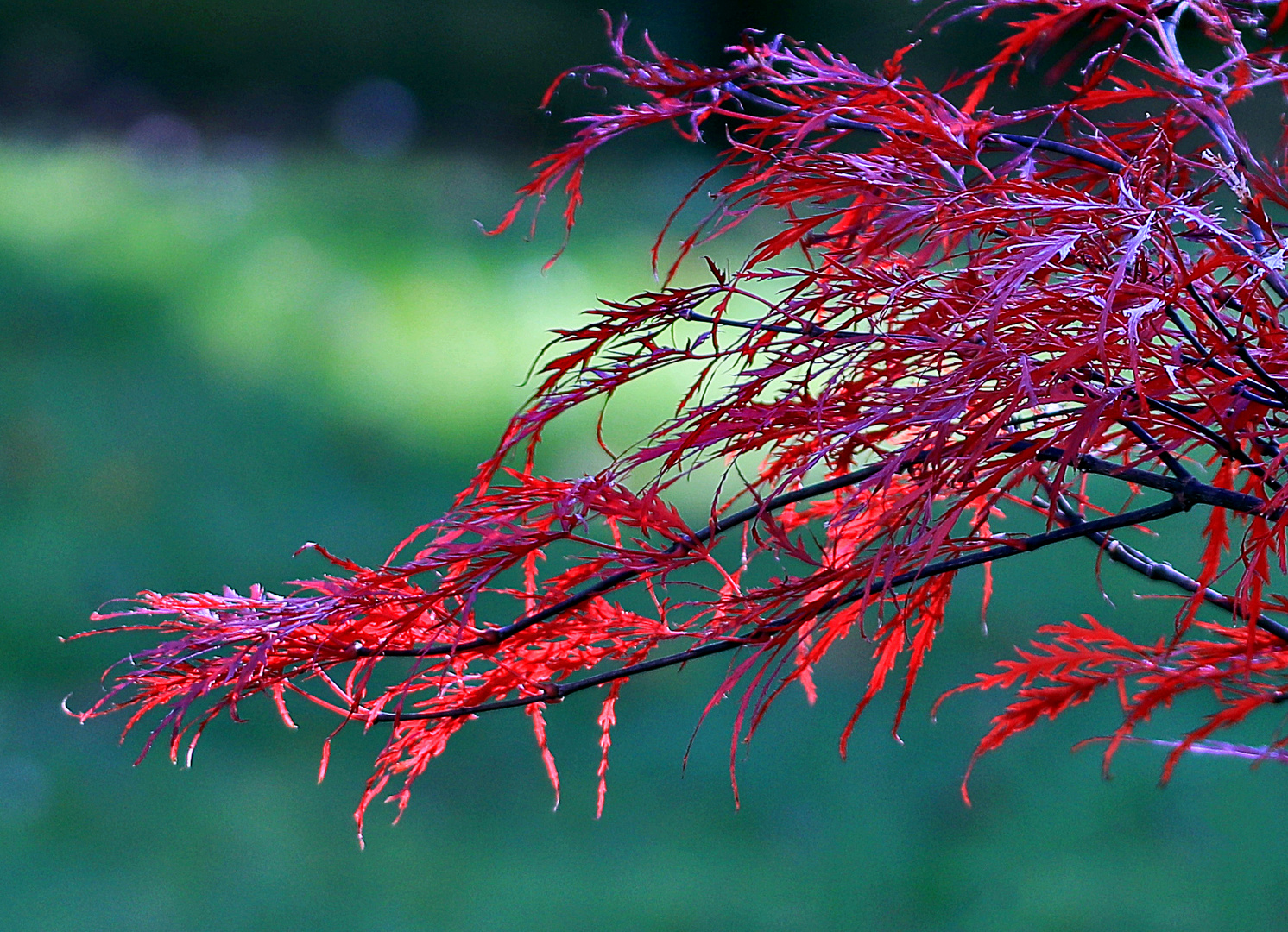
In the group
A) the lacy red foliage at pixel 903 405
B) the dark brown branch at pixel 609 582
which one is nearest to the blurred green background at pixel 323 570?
the lacy red foliage at pixel 903 405

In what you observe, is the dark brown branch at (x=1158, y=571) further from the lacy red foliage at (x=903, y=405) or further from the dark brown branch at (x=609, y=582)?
the dark brown branch at (x=609, y=582)

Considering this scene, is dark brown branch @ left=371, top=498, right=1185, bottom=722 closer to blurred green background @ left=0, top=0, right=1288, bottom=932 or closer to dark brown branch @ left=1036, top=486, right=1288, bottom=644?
dark brown branch @ left=1036, top=486, right=1288, bottom=644

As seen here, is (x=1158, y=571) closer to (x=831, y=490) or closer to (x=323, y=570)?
(x=831, y=490)

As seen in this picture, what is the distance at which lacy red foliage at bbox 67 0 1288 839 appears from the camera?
62cm

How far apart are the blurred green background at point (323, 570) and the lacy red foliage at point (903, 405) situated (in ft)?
3.04

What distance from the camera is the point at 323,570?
295 centimetres

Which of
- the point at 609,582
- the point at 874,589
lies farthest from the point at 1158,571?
the point at 609,582

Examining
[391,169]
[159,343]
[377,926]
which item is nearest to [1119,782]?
[377,926]

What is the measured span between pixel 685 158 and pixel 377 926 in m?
4.58

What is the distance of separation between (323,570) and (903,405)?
8.24 ft

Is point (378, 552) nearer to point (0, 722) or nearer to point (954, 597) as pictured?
point (0, 722)

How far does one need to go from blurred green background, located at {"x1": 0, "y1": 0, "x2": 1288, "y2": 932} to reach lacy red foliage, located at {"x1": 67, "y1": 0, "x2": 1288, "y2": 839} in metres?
0.93

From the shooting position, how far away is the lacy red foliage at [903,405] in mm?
620

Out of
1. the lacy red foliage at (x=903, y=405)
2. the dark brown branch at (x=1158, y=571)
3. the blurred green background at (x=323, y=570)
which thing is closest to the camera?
the lacy red foliage at (x=903, y=405)
